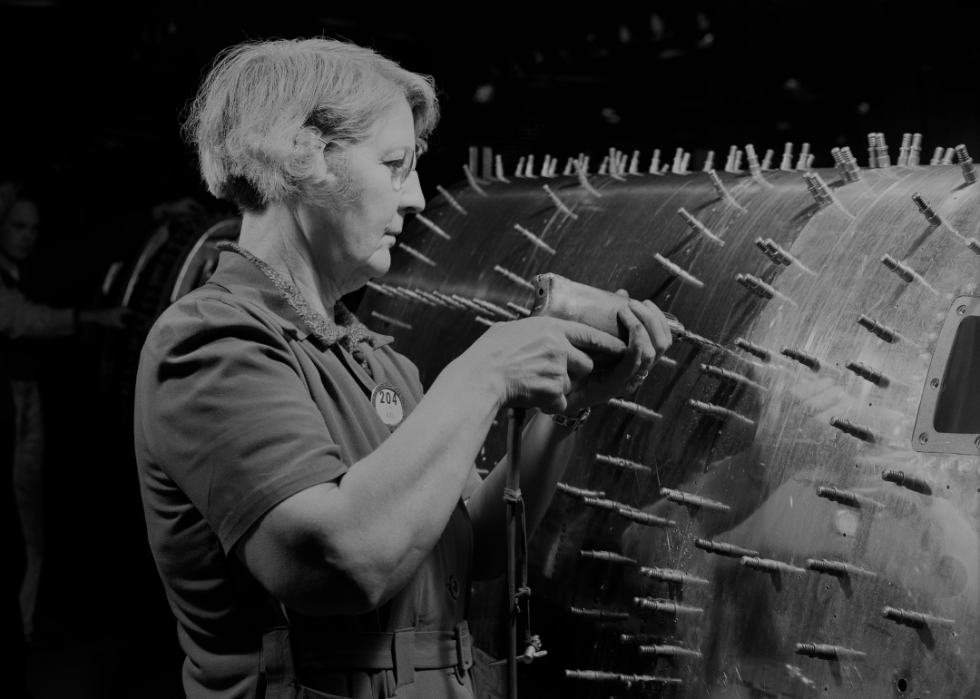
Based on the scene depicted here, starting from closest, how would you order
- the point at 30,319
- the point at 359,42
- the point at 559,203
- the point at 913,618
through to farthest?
the point at 913,618 < the point at 559,203 < the point at 359,42 < the point at 30,319

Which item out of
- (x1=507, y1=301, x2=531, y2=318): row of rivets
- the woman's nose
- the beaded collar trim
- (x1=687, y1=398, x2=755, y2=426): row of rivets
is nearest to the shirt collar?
the beaded collar trim

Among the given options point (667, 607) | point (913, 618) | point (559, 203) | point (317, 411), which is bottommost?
point (667, 607)

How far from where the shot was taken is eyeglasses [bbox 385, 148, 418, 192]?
1669 millimetres

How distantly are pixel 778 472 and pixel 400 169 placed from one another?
2.58ft

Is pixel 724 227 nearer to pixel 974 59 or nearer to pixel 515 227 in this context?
pixel 515 227

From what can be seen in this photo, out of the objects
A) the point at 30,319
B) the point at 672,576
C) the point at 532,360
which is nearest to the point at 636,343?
the point at 532,360

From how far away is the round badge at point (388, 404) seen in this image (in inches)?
66.1

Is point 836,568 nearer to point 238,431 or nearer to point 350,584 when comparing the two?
point 350,584

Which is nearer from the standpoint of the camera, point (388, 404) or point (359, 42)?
point (388, 404)

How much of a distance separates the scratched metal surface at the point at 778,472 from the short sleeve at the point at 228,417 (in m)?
0.79

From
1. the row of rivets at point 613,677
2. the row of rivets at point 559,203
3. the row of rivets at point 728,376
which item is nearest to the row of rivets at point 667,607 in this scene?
the row of rivets at point 613,677

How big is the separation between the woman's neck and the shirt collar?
0.8 inches

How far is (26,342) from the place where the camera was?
15.6 ft

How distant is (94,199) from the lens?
18.6ft
